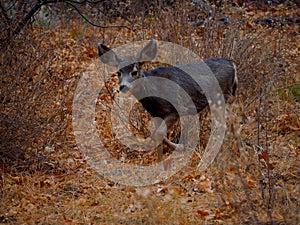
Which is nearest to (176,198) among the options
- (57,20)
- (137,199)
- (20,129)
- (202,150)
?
(137,199)

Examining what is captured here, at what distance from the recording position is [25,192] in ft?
20.4

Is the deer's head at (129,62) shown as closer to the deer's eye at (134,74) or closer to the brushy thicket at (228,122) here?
the deer's eye at (134,74)

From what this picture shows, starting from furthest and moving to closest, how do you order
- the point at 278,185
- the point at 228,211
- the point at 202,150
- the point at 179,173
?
the point at 202,150 < the point at 179,173 < the point at 278,185 < the point at 228,211

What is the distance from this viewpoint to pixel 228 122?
4.77 meters

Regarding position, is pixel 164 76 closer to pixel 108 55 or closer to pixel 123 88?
pixel 108 55

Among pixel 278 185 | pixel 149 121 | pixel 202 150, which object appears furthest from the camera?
pixel 149 121

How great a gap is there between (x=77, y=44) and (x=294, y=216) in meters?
9.10

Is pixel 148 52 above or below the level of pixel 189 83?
above

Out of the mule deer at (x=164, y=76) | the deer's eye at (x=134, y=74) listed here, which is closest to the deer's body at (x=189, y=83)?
the mule deer at (x=164, y=76)

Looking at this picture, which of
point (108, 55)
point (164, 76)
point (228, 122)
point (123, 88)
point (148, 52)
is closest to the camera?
point (228, 122)

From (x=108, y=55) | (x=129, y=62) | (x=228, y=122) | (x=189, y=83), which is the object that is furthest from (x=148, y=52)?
(x=228, y=122)

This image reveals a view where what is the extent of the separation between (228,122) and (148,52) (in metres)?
2.22

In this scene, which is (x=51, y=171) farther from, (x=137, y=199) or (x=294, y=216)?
(x=294, y=216)

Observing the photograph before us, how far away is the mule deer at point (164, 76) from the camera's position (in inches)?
263
